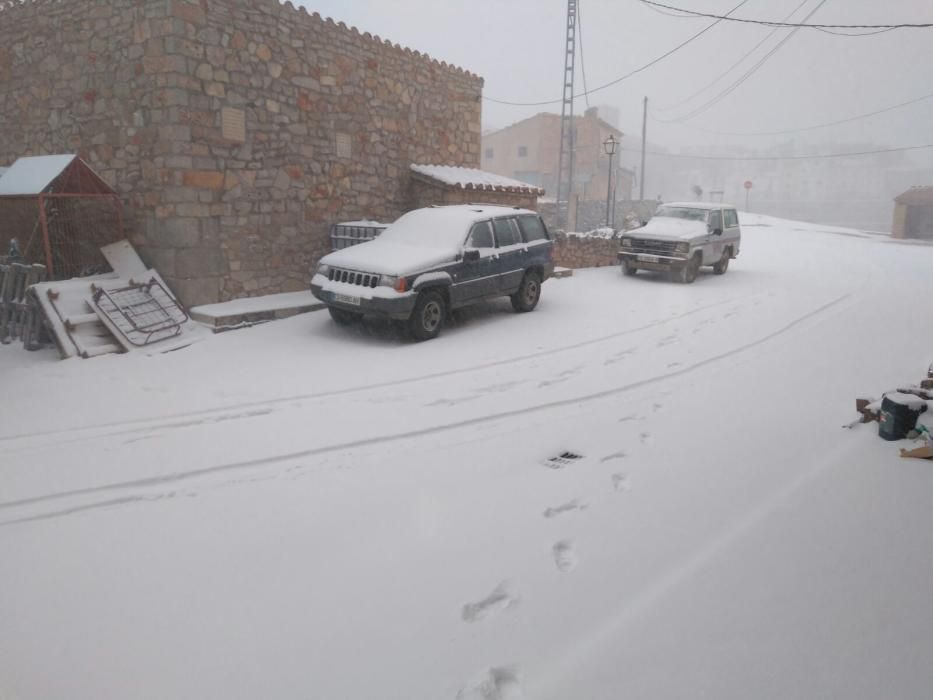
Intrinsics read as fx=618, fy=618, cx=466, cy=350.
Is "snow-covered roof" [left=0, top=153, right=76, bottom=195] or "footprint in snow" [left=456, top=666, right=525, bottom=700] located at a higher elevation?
"snow-covered roof" [left=0, top=153, right=76, bottom=195]

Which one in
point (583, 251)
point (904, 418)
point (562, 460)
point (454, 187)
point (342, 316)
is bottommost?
point (562, 460)

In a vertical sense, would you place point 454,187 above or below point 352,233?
above

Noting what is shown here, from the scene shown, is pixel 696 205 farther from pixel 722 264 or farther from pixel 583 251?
pixel 583 251

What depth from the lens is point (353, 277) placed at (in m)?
7.85

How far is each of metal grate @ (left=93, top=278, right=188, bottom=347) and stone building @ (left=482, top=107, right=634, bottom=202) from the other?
121 ft

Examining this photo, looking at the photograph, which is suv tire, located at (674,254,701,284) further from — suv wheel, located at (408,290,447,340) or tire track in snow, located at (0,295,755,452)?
tire track in snow, located at (0,295,755,452)

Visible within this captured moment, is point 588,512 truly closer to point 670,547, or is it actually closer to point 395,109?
point 670,547

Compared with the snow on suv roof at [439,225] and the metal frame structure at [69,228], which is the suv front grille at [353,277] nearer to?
the snow on suv roof at [439,225]

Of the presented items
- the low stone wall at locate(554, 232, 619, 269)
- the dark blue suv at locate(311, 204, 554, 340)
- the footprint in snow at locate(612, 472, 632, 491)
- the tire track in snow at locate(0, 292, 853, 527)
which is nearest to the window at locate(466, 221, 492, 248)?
the dark blue suv at locate(311, 204, 554, 340)

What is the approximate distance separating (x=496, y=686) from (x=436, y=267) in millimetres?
6073

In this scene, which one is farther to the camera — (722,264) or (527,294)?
(722,264)

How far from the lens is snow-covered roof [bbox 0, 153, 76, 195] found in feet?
25.4

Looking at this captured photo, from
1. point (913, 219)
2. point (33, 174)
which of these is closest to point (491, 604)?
point (33, 174)

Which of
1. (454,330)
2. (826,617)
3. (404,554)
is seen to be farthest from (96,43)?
(826,617)
